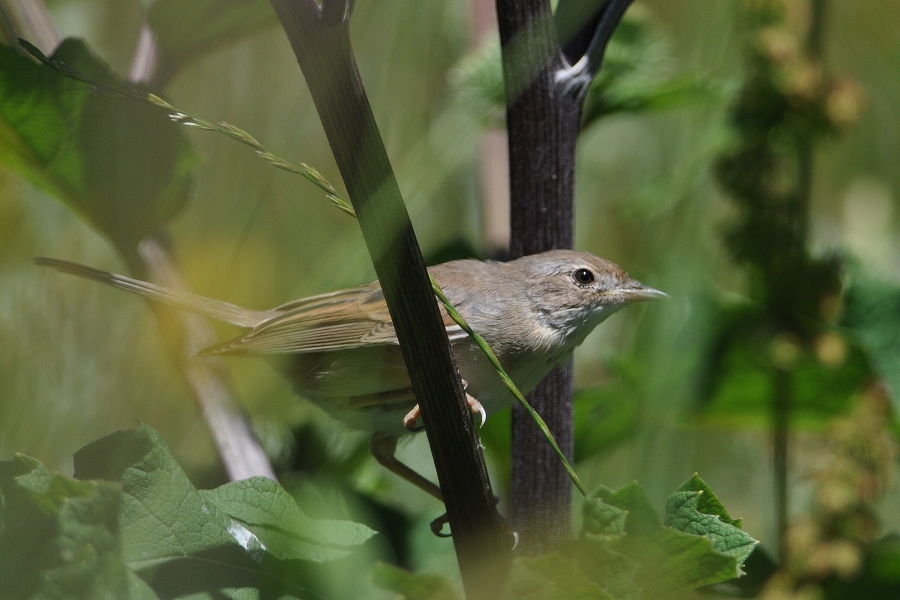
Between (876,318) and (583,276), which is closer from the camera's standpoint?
(583,276)

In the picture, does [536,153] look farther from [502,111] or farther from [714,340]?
[714,340]

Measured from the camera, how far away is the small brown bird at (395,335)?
193cm

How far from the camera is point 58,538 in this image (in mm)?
1118

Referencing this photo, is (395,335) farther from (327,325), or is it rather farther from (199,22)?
(199,22)

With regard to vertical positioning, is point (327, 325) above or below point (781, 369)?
above

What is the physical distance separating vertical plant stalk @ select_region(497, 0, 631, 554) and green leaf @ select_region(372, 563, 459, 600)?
415 mm

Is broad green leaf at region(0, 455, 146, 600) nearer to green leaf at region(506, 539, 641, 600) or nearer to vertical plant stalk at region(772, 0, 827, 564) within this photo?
green leaf at region(506, 539, 641, 600)

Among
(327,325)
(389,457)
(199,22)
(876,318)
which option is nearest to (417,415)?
(389,457)

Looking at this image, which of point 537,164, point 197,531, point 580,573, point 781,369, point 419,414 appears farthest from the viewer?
point 781,369

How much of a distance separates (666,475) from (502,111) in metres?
1.31

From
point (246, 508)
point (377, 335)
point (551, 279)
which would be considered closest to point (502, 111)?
point (551, 279)

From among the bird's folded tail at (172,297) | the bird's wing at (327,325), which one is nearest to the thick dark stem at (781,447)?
the bird's wing at (327,325)

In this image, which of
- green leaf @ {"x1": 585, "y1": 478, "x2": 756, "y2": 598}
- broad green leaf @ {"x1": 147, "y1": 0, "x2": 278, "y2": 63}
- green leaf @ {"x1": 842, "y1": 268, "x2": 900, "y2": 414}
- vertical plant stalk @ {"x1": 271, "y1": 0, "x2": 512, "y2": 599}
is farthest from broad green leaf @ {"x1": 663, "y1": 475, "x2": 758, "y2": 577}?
green leaf @ {"x1": 842, "y1": 268, "x2": 900, "y2": 414}

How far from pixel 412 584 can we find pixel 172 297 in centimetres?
103
